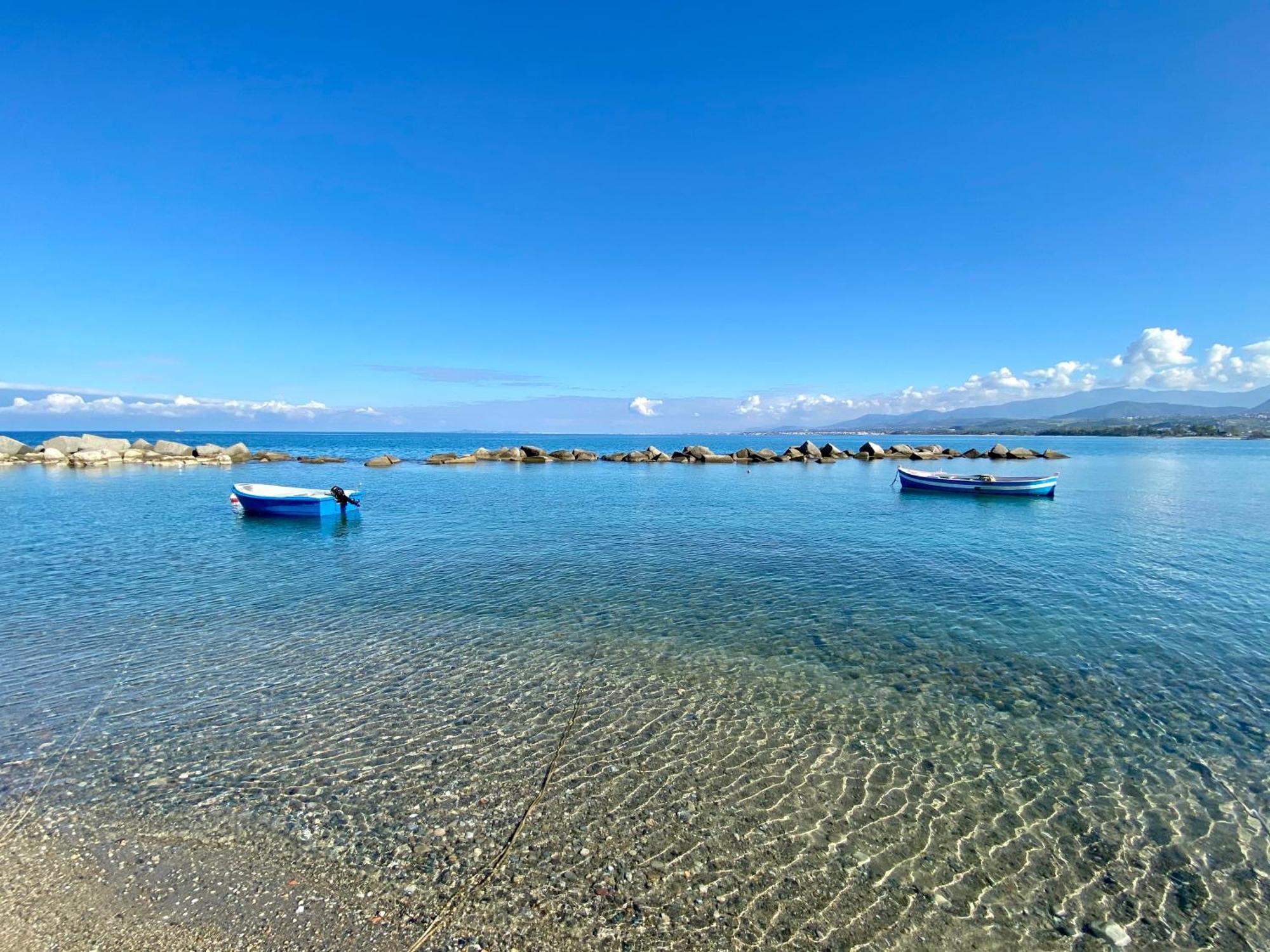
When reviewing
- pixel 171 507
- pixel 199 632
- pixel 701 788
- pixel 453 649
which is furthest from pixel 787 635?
pixel 171 507

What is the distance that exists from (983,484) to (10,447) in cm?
10340

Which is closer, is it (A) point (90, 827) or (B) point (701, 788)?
(A) point (90, 827)

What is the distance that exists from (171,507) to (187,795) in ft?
109

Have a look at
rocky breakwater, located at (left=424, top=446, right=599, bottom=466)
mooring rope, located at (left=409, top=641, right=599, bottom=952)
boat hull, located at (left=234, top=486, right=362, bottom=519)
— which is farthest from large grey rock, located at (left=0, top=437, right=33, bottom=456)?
mooring rope, located at (left=409, top=641, right=599, bottom=952)

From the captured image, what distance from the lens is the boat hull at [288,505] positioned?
92.2 feet

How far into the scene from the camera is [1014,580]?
1756 centimetres

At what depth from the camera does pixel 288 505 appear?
1112 inches

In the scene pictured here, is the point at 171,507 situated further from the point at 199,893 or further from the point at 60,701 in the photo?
the point at 199,893

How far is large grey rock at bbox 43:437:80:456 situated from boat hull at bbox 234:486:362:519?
5879 cm

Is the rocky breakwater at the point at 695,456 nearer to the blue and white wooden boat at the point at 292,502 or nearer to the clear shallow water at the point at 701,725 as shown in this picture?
the blue and white wooden boat at the point at 292,502

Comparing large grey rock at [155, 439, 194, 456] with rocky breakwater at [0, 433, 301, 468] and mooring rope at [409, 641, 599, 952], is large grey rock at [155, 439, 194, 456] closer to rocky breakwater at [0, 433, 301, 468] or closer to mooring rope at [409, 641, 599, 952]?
rocky breakwater at [0, 433, 301, 468]

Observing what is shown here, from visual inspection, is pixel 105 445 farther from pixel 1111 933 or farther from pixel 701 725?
pixel 1111 933

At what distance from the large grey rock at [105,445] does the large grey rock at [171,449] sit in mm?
3360

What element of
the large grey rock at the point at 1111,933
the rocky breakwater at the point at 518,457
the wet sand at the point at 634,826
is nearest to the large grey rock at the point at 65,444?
the rocky breakwater at the point at 518,457
